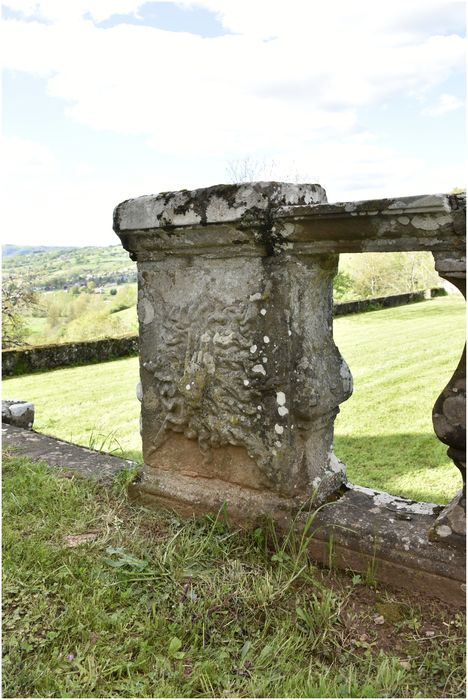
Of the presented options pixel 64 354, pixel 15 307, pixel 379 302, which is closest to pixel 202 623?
pixel 64 354

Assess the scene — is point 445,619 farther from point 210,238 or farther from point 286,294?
point 210,238

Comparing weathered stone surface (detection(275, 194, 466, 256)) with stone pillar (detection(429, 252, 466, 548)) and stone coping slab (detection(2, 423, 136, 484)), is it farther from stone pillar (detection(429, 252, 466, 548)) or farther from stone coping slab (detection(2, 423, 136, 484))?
stone coping slab (detection(2, 423, 136, 484))

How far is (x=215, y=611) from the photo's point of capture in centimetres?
212

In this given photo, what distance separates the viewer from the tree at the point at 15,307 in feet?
59.4

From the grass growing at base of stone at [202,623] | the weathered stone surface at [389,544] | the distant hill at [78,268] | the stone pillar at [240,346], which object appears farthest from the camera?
the distant hill at [78,268]

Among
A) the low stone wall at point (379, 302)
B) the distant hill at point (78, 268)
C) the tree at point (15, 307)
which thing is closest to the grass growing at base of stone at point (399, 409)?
the low stone wall at point (379, 302)

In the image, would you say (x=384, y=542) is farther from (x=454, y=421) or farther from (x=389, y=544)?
(x=454, y=421)

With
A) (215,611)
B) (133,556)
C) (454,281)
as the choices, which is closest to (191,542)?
(133,556)

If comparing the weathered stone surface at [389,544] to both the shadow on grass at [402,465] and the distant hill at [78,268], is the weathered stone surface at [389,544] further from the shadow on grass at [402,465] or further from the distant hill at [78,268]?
the distant hill at [78,268]

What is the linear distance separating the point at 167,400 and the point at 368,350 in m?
6.66

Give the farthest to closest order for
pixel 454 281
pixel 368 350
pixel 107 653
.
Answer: pixel 368 350 → pixel 454 281 → pixel 107 653

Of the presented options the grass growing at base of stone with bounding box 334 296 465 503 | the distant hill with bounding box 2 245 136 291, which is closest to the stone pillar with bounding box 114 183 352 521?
the grass growing at base of stone with bounding box 334 296 465 503

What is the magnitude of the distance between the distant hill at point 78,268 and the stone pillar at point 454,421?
67.3 feet

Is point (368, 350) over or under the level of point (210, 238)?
under
